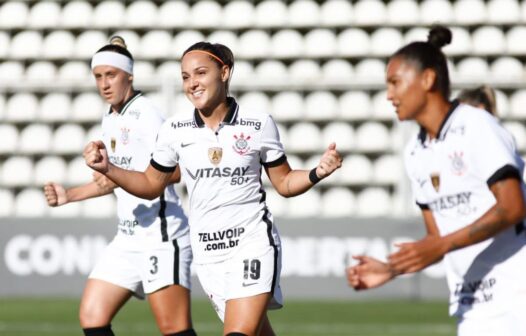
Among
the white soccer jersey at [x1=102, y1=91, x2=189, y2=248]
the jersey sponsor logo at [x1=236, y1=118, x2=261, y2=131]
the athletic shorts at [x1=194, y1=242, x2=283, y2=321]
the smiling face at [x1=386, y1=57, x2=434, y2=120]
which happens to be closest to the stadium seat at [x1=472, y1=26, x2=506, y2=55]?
the white soccer jersey at [x1=102, y1=91, x2=189, y2=248]

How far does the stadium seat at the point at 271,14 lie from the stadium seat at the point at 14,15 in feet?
13.8

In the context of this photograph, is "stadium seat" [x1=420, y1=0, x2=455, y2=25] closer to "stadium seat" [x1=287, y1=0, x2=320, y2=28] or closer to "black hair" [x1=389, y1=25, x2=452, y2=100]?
"stadium seat" [x1=287, y1=0, x2=320, y2=28]

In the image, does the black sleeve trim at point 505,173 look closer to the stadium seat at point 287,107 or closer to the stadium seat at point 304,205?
the stadium seat at point 304,205

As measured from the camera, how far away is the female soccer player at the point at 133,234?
26.2 ft

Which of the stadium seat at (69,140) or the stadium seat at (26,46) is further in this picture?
the stadium seat at (26,46)

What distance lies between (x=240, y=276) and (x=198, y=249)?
35 cm

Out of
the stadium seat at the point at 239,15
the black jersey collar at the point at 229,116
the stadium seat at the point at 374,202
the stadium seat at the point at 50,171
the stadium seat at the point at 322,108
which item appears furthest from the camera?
the stadium seat at the point at 239,15

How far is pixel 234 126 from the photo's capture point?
7.05 metres

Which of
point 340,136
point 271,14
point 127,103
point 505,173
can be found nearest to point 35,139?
point 271,14

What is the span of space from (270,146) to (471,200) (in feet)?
6.22

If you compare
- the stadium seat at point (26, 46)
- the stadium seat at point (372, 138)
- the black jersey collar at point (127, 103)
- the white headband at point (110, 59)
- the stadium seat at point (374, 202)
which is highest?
the stadium seat at point (26, 46)

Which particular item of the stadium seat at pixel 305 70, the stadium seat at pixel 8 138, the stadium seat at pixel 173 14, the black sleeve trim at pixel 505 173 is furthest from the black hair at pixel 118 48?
the stadium seat at pixel 173 14

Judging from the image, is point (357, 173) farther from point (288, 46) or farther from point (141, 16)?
point (141, 16)

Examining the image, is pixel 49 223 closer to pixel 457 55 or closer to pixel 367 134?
pixel 367 134
